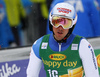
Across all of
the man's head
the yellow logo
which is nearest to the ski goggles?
the man's head

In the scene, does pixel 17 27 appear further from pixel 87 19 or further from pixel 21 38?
pixel 87 19

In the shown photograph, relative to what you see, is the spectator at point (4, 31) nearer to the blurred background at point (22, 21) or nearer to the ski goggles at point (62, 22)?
the blurred background at point (22, 21)

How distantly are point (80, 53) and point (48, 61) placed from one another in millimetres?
320

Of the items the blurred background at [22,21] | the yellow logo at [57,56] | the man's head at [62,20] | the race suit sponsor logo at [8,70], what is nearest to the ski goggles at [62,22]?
the man's head at [62,20]

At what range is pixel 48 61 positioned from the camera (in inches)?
95.2

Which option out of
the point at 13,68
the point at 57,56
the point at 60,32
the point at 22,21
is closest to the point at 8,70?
the point at 13,68

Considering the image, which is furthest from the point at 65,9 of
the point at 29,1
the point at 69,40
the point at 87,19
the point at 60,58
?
the point at 87,19

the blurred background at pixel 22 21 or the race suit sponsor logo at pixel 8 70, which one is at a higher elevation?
the blurred background at pixel 22 21

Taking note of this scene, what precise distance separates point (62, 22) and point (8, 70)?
2258 millimetres

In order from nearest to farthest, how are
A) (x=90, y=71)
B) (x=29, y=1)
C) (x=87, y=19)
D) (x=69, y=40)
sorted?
1. (x=90, y=71)
2. (x=69, y=40)
3. (x=29, y=1)
4. (x=87, y=19)

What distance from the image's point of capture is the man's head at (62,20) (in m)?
2.26

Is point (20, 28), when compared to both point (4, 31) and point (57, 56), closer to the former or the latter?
point (4, 31)

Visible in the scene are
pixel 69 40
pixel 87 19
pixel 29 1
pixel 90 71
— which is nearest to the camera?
pixel 90 71

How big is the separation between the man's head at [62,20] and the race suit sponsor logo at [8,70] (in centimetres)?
213
